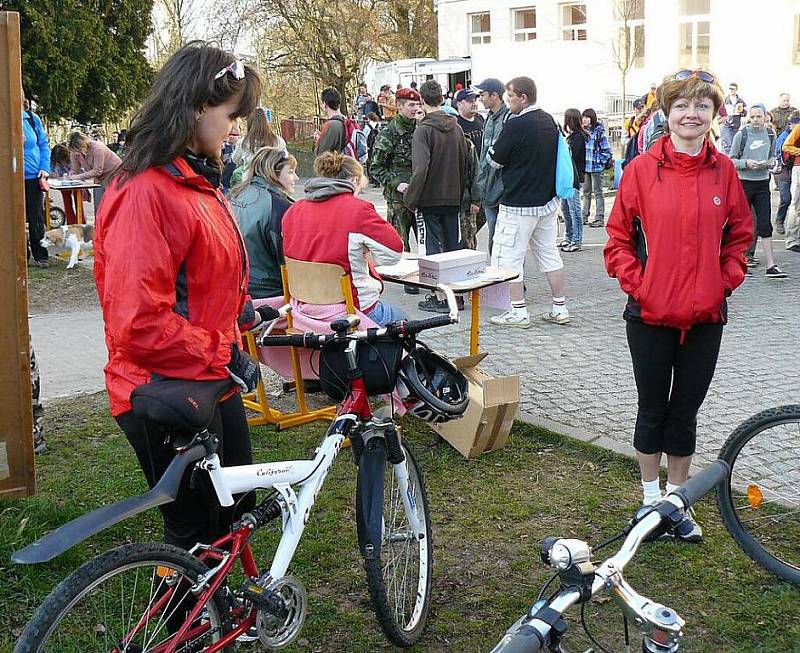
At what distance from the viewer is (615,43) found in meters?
32.0

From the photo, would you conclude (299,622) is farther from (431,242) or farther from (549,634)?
(431,242)

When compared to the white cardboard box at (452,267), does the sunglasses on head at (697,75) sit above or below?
above

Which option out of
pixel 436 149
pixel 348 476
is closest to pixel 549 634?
pixel 348 476

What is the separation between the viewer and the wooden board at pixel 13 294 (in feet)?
13.0

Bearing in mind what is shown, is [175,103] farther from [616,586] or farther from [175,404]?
[616,586]

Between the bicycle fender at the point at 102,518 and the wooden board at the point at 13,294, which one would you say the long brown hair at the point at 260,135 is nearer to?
the wooden board at the point at 13,294

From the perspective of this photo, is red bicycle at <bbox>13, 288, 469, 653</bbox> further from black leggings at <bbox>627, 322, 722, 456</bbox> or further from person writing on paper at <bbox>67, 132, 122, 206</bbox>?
person writing on paper at <bbox>67, 132, 122, 206</bbox>

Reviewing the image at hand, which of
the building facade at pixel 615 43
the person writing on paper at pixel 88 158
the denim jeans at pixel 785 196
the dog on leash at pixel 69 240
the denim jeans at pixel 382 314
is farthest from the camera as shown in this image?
the building facade at pixel 615 43

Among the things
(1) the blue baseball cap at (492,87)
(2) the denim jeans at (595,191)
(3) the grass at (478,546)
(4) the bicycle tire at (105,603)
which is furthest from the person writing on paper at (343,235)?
(2) the denim jeans at (595,191)

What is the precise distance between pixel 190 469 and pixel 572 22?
118 ft

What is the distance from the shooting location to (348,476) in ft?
16.8

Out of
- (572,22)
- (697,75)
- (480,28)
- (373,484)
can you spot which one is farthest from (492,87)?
(480,28)

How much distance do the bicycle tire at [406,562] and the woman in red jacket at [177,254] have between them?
0.74 metres

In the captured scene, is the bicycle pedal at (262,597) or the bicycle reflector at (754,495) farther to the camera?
the bicycle reflector at (754,495)
